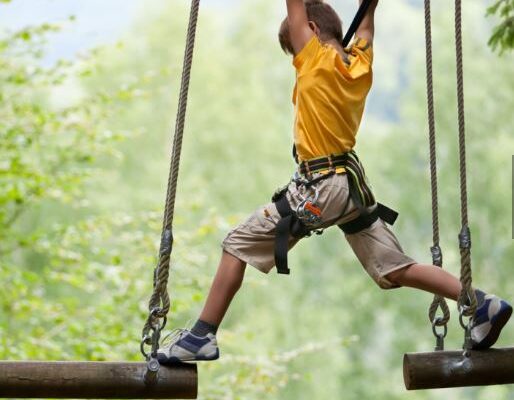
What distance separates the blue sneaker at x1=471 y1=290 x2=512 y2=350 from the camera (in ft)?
9.12

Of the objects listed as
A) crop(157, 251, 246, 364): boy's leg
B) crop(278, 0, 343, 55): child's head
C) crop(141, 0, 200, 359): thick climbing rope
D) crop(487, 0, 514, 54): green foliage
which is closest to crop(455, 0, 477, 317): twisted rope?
crop(278, 0, 343, 55): child's head

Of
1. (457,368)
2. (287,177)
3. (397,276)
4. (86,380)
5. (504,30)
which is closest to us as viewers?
(86,380)

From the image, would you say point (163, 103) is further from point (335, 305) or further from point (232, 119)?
point (335, 305)

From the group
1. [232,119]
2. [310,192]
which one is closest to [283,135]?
[232,119]

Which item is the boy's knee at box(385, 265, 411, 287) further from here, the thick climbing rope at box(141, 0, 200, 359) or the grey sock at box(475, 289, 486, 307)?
the thick climbing rope at box(141, 0, 200, 359)

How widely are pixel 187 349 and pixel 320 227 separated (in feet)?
1.77

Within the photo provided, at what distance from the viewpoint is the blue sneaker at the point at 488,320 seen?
2781 millimetres

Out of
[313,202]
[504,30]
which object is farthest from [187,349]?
[504,30]

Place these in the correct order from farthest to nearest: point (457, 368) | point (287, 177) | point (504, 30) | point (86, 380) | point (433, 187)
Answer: point (287, 177)
point (504, 30)
point (433, 187)
point (457, 368)
point (86, 380)

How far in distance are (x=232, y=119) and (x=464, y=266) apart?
12.6 m

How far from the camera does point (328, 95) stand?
289cm

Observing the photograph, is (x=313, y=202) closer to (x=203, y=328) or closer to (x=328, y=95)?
(x=328, y=95)

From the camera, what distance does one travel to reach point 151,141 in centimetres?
1523

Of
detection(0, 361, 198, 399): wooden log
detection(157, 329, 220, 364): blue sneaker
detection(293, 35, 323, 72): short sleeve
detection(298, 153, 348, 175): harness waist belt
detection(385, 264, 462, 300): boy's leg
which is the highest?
detection(293, 35, 323, 72): short sleeve
